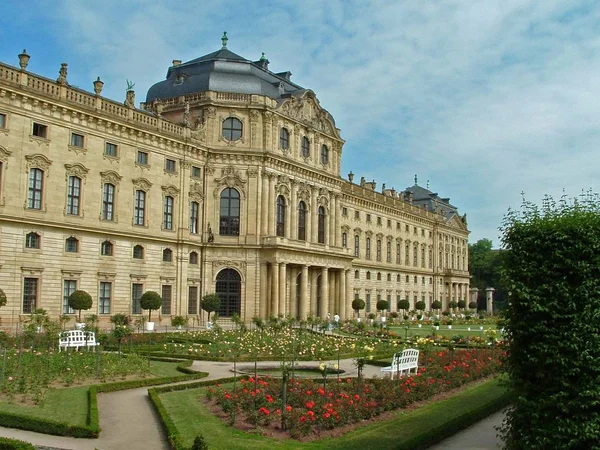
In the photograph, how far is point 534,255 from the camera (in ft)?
29.4

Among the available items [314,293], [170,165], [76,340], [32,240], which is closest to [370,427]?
[76,340]

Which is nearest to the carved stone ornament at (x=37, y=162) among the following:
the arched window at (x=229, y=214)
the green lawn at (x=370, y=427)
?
A: the arched window at (x=229, y=214)

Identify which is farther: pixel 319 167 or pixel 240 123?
pixel 319 167

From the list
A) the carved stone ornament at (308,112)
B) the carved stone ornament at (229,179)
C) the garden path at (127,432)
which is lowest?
the garden path at (127,432)

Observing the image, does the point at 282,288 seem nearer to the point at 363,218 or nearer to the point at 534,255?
the point at 363,218

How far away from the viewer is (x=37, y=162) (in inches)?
1265

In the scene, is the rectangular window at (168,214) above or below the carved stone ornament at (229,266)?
above

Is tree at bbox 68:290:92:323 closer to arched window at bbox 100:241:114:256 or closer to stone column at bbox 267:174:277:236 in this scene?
arched window at bbox 100:241:114:256

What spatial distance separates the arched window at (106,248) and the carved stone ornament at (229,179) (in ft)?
32.3

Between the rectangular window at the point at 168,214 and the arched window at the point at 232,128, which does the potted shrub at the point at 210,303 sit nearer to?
the rectangular window at the point at 168,214

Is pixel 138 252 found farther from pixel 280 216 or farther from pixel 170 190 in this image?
pixel 280 216

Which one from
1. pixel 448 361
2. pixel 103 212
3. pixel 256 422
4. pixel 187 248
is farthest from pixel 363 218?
pixel 256 422

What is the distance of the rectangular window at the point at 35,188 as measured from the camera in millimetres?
31906

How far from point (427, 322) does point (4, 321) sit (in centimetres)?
3781
